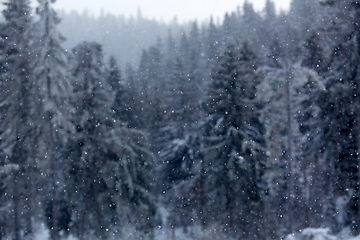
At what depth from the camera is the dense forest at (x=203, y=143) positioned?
52.9ft

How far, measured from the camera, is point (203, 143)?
22.9 meters

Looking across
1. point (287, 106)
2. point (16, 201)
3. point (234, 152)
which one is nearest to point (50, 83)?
point (16, 201)

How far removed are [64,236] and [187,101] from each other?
1270 centimetres

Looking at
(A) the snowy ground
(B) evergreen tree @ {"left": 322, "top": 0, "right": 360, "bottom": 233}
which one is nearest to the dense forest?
(B) evergreen tree @ {"left": 322, "top": 0, "right": 360, "bottom": 233}

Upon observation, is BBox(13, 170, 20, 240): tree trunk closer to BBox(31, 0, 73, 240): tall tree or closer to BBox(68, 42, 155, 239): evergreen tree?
BBox(31, 0, 73, 240): tall tree

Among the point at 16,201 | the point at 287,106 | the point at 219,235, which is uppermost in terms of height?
the point at 287,106

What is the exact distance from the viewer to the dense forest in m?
16.1

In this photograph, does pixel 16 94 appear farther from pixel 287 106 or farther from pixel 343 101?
pixel 343 101

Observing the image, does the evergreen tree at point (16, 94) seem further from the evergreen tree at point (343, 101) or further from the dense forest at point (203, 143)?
the evergreen tree at point (343, 101)

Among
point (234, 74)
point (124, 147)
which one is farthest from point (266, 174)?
point (124, 147)

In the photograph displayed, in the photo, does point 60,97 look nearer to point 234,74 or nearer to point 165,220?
point 234,74

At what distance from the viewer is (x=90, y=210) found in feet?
64.1

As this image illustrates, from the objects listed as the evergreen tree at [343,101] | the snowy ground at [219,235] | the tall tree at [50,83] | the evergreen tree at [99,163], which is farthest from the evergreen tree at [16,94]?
the evergreen tree at [343,101]

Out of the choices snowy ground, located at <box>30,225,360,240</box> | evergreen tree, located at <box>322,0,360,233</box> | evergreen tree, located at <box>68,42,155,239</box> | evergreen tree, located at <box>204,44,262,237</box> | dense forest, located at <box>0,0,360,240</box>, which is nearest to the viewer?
snowy ground, located at <box>30,225,360,240</box>
